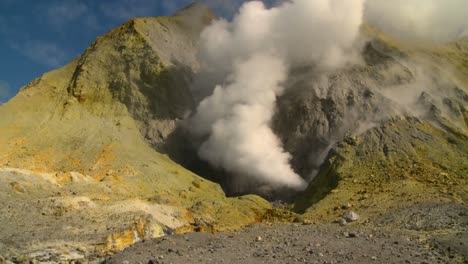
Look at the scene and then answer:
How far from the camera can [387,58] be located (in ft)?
129

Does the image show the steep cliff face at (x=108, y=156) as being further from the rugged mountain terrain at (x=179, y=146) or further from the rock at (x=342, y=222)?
the rock at (x=342, y=222)

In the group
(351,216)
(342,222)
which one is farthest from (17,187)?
(351,216)

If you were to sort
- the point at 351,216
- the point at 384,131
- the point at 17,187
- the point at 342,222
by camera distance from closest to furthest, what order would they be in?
the point at 342,222
the point at 17,187
the point at 351,216
the point at 384,131

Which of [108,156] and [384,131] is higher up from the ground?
[384,131]

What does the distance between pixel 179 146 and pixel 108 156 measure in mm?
9299

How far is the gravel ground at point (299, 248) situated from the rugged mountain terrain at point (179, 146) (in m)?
2.37

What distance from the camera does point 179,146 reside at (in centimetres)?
4169

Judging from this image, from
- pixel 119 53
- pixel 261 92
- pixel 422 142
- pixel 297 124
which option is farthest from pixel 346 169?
pixel 119 53

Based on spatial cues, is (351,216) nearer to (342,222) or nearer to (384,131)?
(342,222)

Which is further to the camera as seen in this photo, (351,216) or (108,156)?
(108,156)

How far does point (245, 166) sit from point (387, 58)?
15843mm

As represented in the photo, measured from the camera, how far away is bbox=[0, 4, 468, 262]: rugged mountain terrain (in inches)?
850

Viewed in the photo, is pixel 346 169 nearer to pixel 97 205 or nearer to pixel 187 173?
pixel 187 173

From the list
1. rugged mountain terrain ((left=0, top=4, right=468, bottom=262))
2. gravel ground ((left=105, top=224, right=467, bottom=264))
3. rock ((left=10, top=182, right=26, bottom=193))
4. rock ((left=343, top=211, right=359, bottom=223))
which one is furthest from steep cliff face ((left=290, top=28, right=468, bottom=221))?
rock ((left=10, top=182, right=26, bottom=193))
